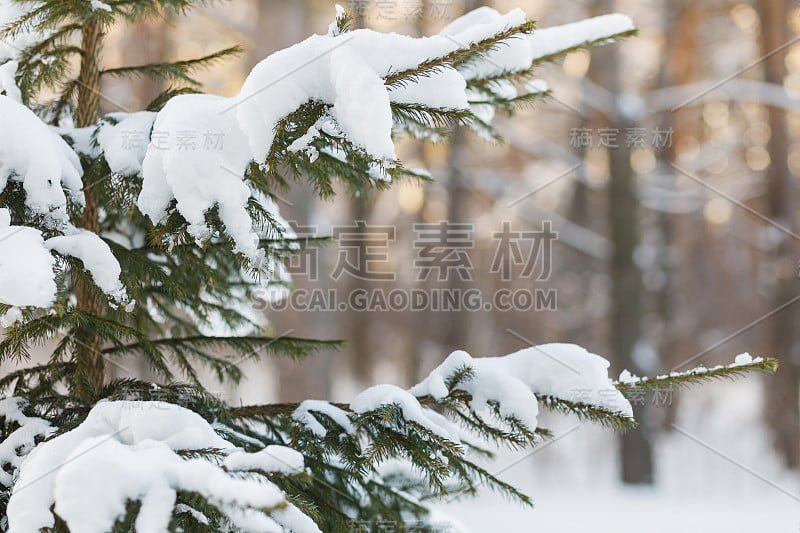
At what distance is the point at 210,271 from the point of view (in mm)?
1972

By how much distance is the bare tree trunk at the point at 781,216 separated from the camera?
25.9ft

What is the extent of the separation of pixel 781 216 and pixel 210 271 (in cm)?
794

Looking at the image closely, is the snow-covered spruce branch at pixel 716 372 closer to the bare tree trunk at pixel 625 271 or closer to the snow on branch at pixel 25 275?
the snow on branch at pixel 25 275

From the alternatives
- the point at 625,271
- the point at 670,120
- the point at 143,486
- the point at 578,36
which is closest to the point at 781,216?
the point at 625,271

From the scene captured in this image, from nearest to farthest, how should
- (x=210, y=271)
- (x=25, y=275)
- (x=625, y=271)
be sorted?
(x=25, y=275)
(x=210, y=271)
(x=625, y=271)

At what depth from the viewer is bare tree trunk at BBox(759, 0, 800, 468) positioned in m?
7.89

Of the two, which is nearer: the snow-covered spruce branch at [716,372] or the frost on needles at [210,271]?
the frost on needles at [210,271]

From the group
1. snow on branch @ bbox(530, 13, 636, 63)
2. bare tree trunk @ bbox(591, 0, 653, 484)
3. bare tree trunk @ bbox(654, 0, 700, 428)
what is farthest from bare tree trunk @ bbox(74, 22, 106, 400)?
bare tree trunk @ bbox(654, 0, 700, 428)

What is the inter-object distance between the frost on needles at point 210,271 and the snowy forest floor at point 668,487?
1566 millimetres

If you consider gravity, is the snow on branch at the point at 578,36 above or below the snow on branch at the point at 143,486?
above

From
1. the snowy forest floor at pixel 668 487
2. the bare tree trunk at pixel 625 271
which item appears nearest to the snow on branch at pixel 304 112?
the snowy forest floor at pixel 668 487

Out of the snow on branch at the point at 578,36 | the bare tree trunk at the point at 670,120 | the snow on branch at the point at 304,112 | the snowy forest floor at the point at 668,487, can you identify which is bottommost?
the snowy forest floor at the point at 668,487

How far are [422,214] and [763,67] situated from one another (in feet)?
23.0

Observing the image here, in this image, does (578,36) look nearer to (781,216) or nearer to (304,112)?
(304,112)
